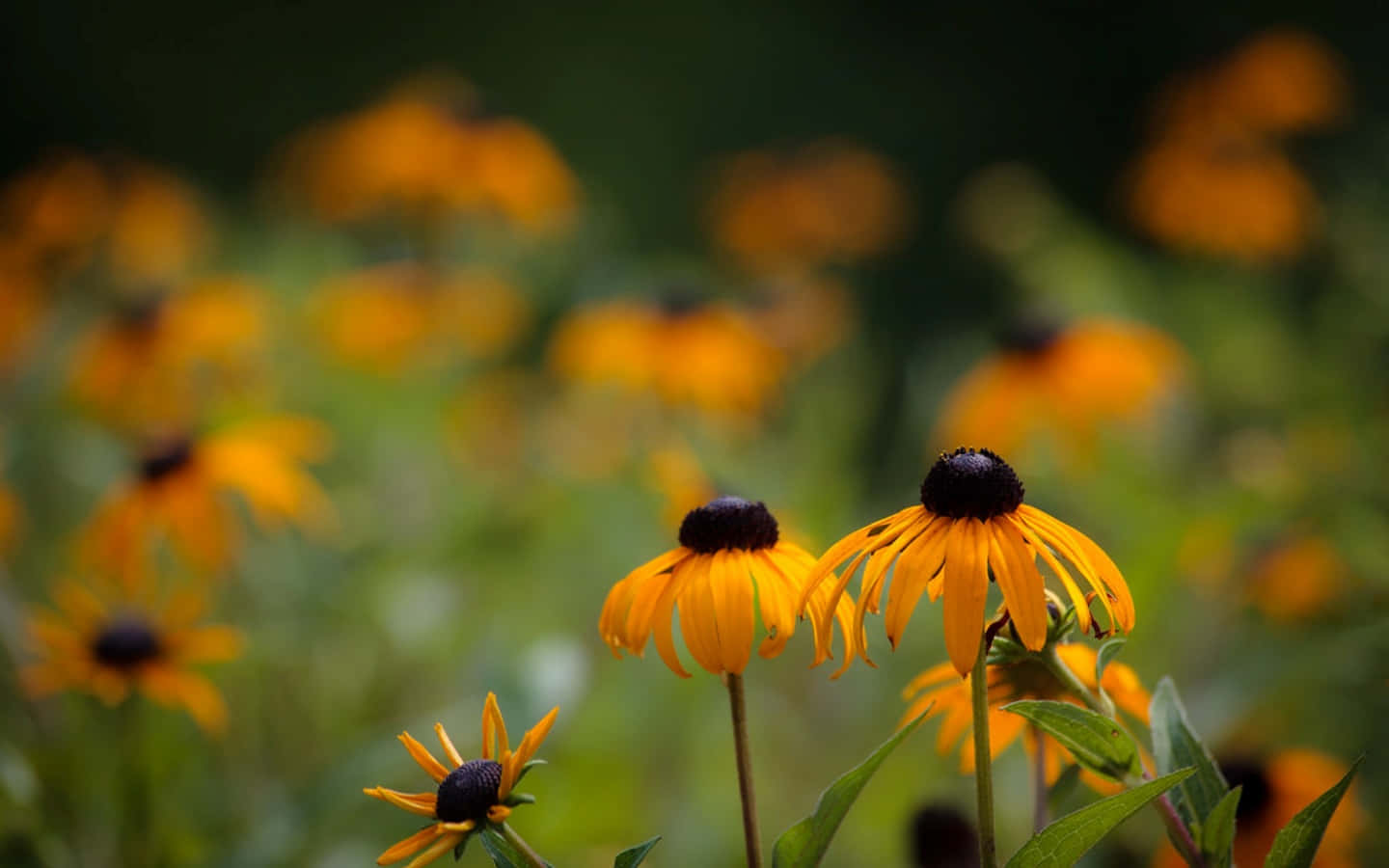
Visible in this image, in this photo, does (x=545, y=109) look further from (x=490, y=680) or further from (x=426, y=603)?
(x=490, y=680)

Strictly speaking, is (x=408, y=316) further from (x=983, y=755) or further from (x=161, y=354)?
(x=983, y=755)

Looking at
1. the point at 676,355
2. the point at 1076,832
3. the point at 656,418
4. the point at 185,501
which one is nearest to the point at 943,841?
the point at 1076,832

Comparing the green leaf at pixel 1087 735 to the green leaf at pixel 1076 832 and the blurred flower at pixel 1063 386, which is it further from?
the blurred flower at pixel 1063 386

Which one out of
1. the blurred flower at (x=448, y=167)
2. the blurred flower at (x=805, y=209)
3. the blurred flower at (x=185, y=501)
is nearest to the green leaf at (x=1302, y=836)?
the blurred flower at (x=185, y=501)

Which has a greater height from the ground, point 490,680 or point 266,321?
point 266,321

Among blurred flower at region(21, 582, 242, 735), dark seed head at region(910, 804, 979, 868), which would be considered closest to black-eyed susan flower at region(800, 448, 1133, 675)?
dark seed head at region(910, 804, 979, 868)

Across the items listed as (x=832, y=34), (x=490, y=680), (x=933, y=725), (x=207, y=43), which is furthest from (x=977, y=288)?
(x=207, y=43)

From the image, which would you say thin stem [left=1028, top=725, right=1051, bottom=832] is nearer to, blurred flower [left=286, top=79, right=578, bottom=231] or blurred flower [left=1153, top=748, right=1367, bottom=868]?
blurred flower [left=1153, top=748, right=1367, bottom=868]
